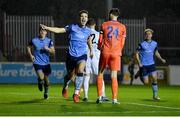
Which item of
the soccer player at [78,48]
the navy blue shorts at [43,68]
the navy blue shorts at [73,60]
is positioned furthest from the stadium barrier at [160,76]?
the soccer player at [78,48]

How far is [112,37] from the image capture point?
17.7 meters

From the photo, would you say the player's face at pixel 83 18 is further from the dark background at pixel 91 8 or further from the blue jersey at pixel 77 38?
the dark background at pixel 91 8

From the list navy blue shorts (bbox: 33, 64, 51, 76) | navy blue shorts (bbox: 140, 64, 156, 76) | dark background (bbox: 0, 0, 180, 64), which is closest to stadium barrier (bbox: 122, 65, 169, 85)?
navy blue shorts (bbox: 140, 64, 156, 76)

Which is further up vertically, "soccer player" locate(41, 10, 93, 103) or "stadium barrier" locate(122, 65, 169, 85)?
"soccer player" locate(41, 10, 93, 103)

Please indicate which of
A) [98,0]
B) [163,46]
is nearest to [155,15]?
[98,0]

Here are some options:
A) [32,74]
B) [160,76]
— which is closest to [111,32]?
[32,74]

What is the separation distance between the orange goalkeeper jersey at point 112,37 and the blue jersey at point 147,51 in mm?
3645

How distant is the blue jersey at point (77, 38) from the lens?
1838 centimetres

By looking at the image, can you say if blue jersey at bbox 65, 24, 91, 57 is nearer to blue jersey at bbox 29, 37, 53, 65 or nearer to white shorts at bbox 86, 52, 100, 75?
white shorts at bbox 86, 52, 100, 75

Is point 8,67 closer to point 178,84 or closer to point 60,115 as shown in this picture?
point 178,84

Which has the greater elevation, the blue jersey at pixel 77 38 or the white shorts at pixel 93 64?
the blue jersey at pixel 77 38

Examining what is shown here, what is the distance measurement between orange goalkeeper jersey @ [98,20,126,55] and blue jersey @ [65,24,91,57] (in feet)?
2.47

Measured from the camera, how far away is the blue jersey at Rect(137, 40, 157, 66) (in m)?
21.4

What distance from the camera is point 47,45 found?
20.6 m
